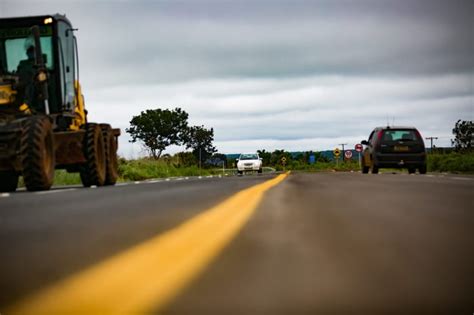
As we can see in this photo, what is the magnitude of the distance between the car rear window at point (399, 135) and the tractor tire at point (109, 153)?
38.0 feet

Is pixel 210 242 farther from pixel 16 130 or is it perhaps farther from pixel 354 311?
pixel 16 130

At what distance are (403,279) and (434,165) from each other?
33457mm

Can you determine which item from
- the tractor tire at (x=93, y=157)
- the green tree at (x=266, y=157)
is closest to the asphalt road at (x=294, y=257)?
the tractor tire at (x=93, y=157)

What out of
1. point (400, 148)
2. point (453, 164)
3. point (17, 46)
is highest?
point (17, 46)

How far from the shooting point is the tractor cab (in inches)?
533

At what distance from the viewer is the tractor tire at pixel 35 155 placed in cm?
1165

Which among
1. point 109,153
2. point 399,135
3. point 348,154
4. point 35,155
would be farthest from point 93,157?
point 348,154

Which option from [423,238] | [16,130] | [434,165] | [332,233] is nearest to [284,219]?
[332,233]

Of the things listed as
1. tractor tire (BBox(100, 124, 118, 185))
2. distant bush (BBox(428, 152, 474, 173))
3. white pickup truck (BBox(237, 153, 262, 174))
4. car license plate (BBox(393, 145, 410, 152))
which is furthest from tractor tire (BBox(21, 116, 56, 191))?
white pickup truck (BBox(237, 153, 262, 174))

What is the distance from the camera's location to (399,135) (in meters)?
24.9

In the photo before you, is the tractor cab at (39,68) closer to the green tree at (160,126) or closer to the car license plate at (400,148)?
the car license plate at (400,148)

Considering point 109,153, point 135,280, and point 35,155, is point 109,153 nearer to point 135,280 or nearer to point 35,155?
point 35,155

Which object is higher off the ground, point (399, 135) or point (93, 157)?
point (399, 135)

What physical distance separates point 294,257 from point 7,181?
1195 cm
